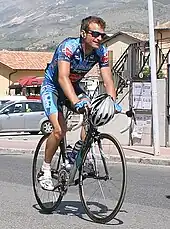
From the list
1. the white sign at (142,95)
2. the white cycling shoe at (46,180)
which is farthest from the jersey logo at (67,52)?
the white sign at (142,95)

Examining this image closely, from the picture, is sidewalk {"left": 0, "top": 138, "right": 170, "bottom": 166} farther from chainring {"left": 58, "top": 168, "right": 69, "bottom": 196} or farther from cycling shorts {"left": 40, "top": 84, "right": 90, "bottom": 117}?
cycling shorts {"left": 40, "top": 84, "right": 90, "bottom": 117}

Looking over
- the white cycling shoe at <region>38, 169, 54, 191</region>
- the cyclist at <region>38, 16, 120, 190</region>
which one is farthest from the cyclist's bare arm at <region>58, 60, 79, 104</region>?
the white cycling shoe at <region>38, 169, 54, 191</region>

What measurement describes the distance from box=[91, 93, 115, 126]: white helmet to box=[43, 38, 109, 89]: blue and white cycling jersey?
52cm

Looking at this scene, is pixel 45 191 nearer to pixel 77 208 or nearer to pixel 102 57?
pixel 77 208

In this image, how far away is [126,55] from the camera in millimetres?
20453

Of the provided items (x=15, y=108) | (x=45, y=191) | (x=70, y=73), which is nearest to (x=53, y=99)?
(x=70, y=73)

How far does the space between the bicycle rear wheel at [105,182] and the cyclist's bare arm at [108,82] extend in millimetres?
460

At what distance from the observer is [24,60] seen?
64312 millimetres

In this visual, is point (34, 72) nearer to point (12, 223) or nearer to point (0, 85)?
point (0, 85)

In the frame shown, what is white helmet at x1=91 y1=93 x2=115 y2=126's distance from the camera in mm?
6511

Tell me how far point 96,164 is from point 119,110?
0.61 meters

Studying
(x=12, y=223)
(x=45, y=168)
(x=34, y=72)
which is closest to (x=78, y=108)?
(x=45, y=168)

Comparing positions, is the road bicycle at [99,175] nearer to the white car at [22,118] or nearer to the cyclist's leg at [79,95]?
the cyclist's leg at [79,95]

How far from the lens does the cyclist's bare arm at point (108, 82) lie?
22.5 ft
